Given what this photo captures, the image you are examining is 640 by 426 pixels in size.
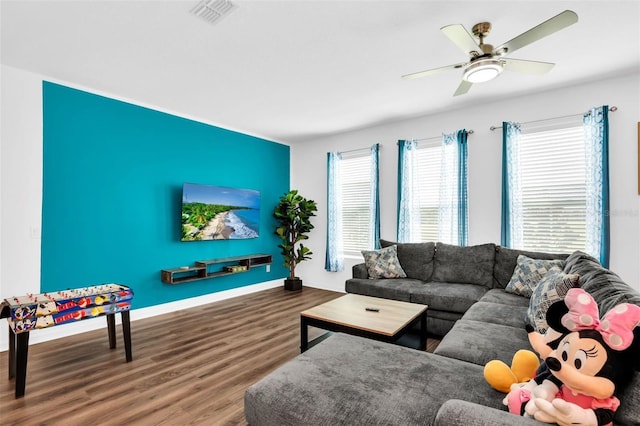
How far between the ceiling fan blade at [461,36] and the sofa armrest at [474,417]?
2.04 m

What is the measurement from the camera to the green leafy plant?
5.70 metres

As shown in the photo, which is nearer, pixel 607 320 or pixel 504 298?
pixel 607 320

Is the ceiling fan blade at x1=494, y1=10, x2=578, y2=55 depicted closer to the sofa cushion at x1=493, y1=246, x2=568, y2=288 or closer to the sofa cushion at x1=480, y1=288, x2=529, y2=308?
the sofa cushion at x1=480, y1=288, x2=529, y2=308

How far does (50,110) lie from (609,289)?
4.86 meters

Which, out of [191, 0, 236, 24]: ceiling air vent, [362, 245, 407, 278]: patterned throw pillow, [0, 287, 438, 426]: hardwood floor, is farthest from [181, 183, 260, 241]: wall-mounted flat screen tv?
[191, 0, 236, 24]: ceiling air vent

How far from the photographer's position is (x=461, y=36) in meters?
2.11

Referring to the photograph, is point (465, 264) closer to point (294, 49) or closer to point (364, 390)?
point (364, 390)

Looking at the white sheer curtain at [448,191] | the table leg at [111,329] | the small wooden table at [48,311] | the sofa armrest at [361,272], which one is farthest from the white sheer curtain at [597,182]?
the table leg at [111,329]

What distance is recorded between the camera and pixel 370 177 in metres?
5.25

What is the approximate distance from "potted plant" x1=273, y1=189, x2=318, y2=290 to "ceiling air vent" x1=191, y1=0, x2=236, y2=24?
3558 mm

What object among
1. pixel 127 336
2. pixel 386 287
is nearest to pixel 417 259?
pixel 386 287

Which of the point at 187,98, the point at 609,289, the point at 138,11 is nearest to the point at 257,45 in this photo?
the point at 138,11

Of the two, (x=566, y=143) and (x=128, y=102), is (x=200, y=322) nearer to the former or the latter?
(x=128, y=102)

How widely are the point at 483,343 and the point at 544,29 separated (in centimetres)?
201
